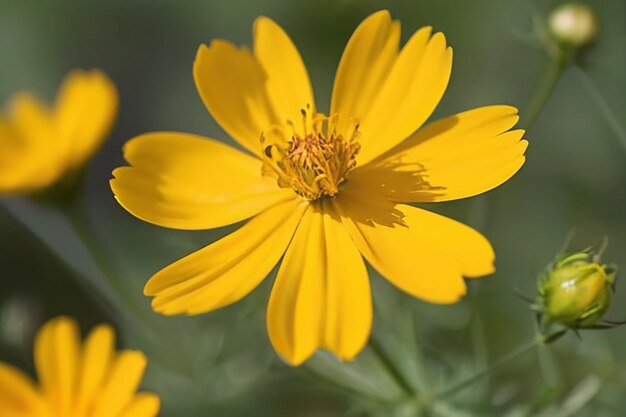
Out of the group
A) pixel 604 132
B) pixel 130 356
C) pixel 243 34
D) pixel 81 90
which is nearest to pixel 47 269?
pixel 81 90

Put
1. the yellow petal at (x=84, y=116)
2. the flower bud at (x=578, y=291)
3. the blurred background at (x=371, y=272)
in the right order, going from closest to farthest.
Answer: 1. the flower bud at (x=578, y=291)
2. the blurred background at (x=371, y=272)
3. the yellow petal at (x=84, y=116)

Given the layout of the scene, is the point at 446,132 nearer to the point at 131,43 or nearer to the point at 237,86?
the point at 237,86

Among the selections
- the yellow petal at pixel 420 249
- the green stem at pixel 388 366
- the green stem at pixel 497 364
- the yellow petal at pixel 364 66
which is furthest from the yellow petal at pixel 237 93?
the green stem at pixel 497 364

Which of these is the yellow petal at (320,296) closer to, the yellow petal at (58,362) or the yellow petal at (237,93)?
the yellow petal at (237,93)

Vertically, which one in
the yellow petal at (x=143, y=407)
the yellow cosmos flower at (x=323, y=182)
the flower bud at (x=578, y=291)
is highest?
the yellow cosmos flower at (x=323, y=182)

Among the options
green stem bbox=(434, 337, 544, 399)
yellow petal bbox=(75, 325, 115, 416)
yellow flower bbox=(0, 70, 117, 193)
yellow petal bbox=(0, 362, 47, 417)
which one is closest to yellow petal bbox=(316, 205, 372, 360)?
green stem bbox=(434, 337, 544, 399)

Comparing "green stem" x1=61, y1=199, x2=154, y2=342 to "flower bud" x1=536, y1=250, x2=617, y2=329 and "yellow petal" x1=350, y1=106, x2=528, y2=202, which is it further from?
"flower bud" x1=536, y1=250, x2=617, y2=329
